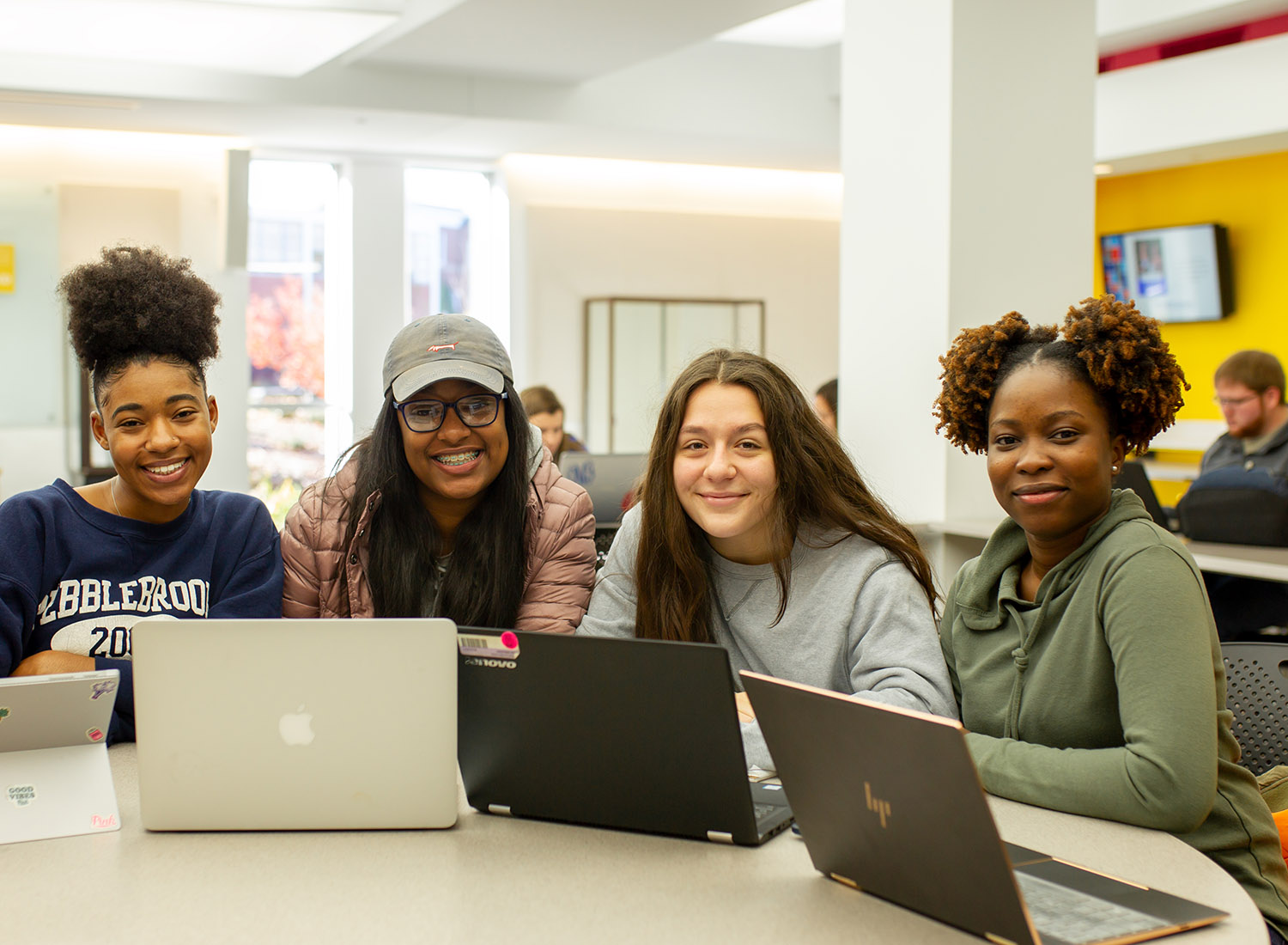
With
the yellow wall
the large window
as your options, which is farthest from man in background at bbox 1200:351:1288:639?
the large window

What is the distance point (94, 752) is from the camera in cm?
158

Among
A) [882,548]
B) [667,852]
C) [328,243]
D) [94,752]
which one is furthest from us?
[328,243]

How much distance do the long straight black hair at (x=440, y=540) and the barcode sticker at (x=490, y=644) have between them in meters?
0.66

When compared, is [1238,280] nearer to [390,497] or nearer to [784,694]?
[390,497]

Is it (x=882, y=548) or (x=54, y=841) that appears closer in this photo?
(x=54, y=841)

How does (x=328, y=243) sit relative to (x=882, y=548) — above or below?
above

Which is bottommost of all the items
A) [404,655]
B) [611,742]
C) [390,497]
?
[611,742]

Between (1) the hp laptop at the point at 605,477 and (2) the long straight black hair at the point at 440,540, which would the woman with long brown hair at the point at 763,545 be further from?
(1) the hp laptop at the point at 605,477

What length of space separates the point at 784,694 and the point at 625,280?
7.31 m

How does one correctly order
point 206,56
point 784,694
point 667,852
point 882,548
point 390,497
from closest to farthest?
1. point 784,694
2. point 667,852
3. point 882,548
4. point 390,497
5. point 206,56

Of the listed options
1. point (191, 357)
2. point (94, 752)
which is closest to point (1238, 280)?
point (191, 357)

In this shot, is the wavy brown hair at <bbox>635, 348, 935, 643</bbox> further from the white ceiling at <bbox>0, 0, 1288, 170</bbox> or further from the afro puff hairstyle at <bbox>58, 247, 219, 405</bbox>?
the white ceiling at <bbox>0, 0, 1288, 170</bbox>

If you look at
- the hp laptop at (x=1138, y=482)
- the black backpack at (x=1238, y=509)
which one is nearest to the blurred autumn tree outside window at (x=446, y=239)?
the hp laptop at (x=1138, y=482)

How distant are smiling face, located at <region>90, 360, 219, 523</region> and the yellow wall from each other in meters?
6.27
